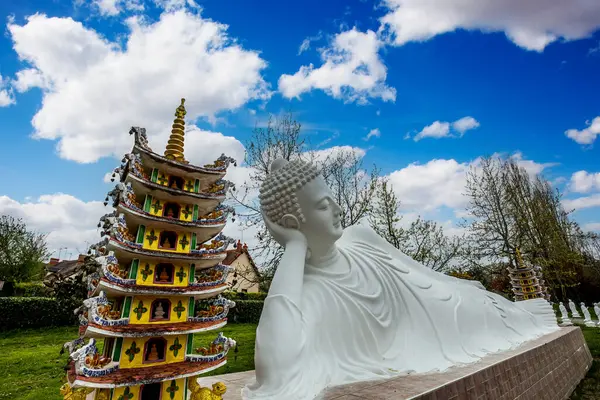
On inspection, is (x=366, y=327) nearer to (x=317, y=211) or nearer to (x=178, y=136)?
(x=317, y=211)

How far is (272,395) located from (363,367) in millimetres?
814

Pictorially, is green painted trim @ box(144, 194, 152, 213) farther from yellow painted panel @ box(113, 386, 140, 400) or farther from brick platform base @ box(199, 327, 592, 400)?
brick platform base @ box(199, 327, 592, 400)

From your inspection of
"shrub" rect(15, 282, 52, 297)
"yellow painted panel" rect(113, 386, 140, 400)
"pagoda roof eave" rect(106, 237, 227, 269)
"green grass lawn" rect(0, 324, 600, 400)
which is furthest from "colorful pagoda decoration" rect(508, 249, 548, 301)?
"shrub" rect(15, 282, 52, 297)

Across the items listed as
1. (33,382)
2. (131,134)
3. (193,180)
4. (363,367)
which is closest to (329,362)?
(363,367)

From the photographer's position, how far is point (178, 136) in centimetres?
468

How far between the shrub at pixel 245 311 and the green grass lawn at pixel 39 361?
2.46 meters

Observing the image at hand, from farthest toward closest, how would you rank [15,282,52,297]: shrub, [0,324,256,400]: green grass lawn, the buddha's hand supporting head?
1. [15,282,52,297]: shrub
2. [0,324,256,400]: green grass lawn
3. the buddha's hand supporting head

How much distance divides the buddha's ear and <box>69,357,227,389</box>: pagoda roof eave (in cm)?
237

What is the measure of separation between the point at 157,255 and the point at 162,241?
371 millimetres

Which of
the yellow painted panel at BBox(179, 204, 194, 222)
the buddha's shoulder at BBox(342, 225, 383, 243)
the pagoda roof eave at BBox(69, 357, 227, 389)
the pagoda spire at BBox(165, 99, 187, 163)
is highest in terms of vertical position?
the pagoda spire at BBox(165, 99, 187, 163)

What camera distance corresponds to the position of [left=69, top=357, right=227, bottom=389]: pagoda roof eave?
9.89ft

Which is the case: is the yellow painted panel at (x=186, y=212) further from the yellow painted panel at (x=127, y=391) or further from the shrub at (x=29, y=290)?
the shrub at (x=29, y=290)

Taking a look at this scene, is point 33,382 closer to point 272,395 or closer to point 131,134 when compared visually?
point 131,134

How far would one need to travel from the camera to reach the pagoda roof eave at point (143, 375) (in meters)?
3.01
